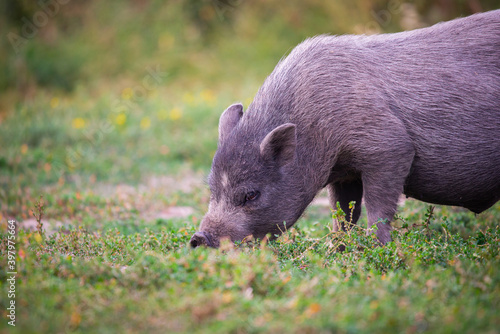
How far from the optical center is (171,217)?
6551 millimetres

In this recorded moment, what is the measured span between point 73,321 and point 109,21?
12.3 metres

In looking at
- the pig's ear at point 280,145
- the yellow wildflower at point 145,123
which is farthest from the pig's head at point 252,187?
the yellow wildflower at point 145,123

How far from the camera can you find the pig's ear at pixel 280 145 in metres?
4.47

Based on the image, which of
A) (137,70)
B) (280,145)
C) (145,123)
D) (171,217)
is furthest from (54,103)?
(280,145)

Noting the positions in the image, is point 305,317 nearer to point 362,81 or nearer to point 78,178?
point 362,81

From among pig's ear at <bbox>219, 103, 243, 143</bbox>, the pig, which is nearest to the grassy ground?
the pig

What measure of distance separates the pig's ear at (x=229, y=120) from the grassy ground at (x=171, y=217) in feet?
3.05

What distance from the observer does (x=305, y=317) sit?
284cm

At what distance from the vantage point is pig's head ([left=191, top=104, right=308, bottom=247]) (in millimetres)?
4613

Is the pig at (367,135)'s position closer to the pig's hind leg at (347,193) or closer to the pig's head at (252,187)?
the pig's head at (252,187)

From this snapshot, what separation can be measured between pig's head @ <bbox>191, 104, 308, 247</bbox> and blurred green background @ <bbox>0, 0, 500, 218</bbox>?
3.66 meters

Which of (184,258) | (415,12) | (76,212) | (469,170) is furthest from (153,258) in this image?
(415,12)

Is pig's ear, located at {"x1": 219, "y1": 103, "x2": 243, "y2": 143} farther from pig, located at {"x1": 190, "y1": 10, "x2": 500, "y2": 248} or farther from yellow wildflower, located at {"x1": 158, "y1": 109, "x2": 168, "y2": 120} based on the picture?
yellow wildflower, located at {"x1": 158, "y1": 109, "x2": 168, "y2": 120}

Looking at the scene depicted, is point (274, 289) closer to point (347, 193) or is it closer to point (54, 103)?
point (347, 193)
